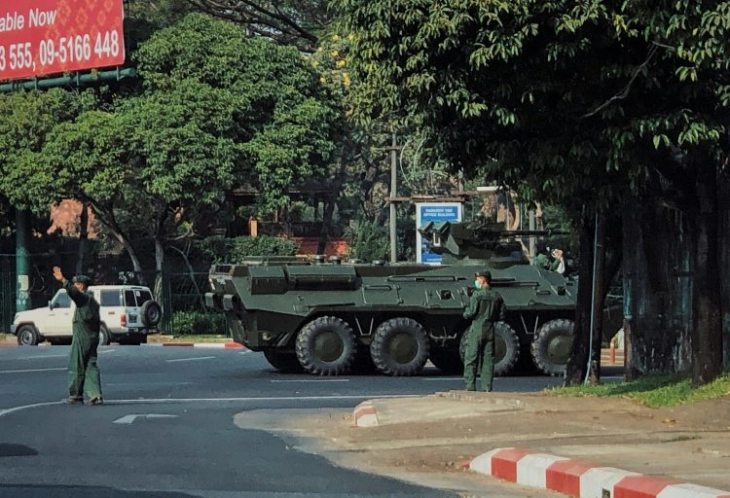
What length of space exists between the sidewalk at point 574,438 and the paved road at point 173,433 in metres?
0.76

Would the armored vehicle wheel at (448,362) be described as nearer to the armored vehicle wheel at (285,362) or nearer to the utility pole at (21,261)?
the armored vehicle wheel at (285,362)

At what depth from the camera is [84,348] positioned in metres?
16.7

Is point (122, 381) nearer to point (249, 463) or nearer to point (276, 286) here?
point (276, 286)

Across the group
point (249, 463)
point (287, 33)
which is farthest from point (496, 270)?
point (287, 33)

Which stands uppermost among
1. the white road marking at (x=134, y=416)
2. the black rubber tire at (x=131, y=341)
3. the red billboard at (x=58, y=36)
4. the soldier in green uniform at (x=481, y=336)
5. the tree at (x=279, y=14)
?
the tree at (x=279, y=14)

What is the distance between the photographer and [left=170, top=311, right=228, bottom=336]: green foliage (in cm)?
4006

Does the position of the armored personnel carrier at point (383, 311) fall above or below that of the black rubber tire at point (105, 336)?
above

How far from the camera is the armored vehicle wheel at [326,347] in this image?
23.0 meters

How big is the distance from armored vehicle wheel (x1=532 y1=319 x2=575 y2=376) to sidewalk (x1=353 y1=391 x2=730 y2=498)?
749cm

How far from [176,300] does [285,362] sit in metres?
16.7

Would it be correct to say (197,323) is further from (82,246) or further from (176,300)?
(82,246)

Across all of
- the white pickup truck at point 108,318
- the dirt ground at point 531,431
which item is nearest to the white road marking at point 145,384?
the dirt ground at point 531,431

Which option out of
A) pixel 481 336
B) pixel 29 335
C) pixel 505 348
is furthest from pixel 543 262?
pixel 29 335

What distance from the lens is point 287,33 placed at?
4303 cm
